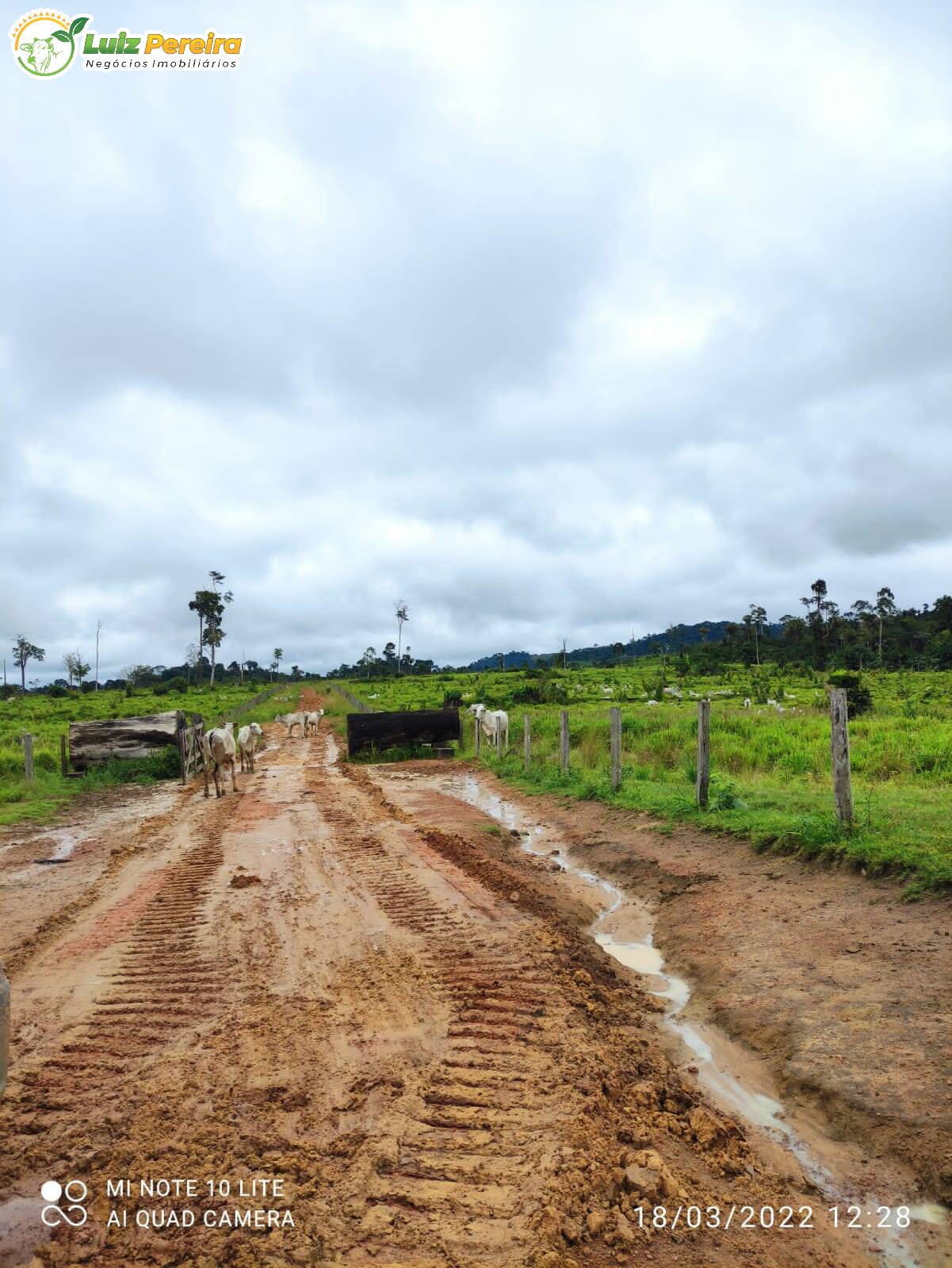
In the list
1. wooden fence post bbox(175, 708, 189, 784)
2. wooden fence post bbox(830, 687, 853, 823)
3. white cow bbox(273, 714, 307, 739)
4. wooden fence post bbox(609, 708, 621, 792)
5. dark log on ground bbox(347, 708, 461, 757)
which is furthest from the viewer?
white cow bbox(273, 714, 307, 739)

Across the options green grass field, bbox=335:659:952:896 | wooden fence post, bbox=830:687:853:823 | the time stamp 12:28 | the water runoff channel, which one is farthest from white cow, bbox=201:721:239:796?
the time stamp 12:28

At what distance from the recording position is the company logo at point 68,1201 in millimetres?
2936

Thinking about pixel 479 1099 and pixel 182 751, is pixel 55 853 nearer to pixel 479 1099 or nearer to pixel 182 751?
pixel 182 751

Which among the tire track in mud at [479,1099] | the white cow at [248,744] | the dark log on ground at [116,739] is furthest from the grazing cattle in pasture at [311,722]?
the tire track in mud at [479,1099]

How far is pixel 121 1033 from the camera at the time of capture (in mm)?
4480

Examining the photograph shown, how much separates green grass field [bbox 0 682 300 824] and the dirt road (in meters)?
9.91

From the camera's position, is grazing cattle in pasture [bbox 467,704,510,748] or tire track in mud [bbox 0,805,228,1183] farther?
grazing cattle in pasture [bbox 467,704,510,748]

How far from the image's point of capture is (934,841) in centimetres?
698

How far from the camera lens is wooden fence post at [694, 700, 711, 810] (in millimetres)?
10250

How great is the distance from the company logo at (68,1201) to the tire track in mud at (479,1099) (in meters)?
1.15

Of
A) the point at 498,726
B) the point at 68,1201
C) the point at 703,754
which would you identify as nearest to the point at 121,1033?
the point at 68,1201

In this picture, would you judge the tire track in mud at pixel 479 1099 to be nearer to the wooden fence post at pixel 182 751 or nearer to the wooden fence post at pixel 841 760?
the wooden fence post at pixel 841 760

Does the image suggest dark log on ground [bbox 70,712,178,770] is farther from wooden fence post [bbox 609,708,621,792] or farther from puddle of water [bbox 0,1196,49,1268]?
puddle of water [bbox 0,1196,49,1268]

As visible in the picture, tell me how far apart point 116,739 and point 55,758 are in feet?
8.12
